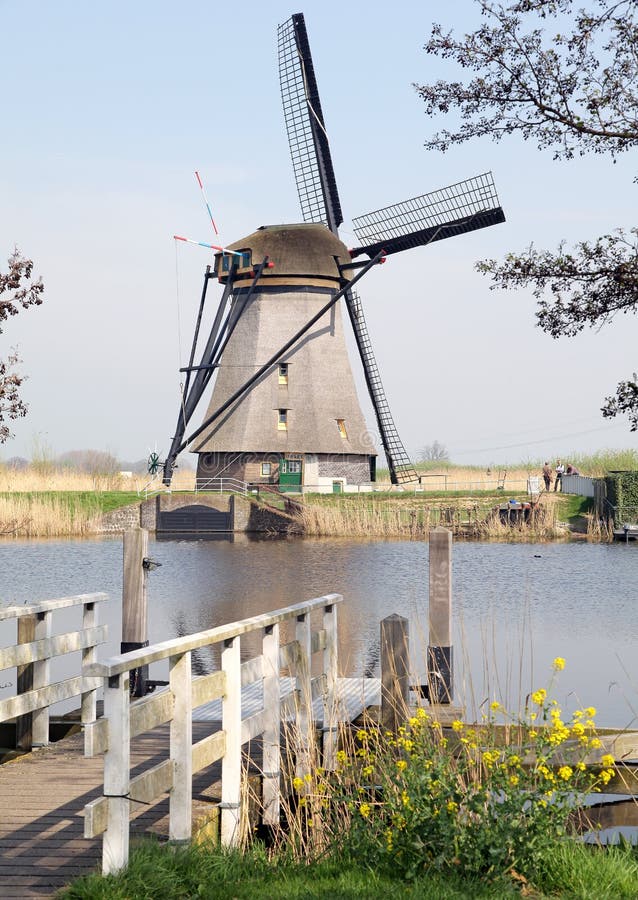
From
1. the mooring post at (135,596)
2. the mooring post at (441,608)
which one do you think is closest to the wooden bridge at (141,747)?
the mooring post at (441,608)

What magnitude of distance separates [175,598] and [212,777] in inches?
606

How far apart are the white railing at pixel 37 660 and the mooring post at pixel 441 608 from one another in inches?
110

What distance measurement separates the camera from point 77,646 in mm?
7484

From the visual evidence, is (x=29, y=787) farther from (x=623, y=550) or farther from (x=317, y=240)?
(x=317, y=240)

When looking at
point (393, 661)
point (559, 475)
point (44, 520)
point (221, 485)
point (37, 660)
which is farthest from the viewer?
point (559, 475)

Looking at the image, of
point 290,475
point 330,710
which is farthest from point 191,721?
point 290,475

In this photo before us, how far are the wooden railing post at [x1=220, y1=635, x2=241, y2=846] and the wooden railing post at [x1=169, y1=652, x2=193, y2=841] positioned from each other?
562mm

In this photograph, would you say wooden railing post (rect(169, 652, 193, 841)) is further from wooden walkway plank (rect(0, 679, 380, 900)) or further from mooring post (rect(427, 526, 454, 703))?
mooring post (rect(427, 526, 454, 703))

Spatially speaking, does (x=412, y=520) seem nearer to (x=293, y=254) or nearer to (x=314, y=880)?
(x=293, y=254)

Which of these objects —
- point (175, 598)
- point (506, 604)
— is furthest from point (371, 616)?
point (175, 598)

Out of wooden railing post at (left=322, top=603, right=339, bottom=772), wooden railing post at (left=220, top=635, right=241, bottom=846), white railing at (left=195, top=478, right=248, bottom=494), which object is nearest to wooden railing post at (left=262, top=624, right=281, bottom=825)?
wooden railing post at (left=220, top=635, right=241, bottom=846)

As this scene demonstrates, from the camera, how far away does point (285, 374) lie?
1467 inches

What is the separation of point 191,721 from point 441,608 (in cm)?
409

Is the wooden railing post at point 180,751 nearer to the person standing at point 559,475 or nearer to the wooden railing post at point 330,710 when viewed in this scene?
the wooden railing post at point 330,710
